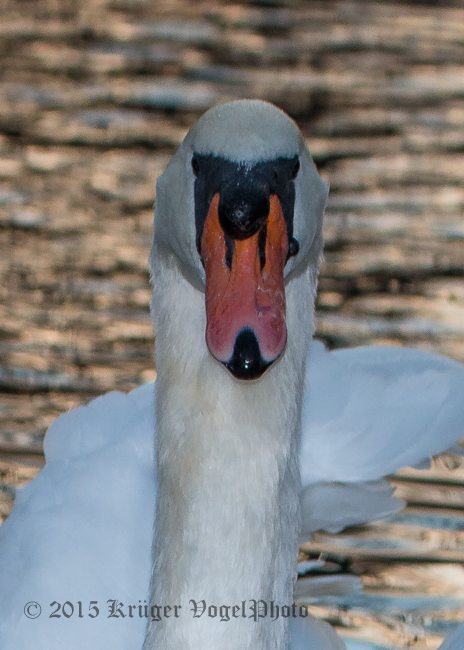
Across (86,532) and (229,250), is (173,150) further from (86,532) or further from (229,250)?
(229,250)

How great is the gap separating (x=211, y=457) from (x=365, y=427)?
1170mm

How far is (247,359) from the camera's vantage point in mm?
2127

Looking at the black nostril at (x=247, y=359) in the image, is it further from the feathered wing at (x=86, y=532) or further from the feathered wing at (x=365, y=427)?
the feathered wing at (x=365, y=427)

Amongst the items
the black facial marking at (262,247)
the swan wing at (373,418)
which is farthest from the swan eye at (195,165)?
the swan wing at (373,418)

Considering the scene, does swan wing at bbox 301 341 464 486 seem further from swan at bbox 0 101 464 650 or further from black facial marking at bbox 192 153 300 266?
black facial marking at bbox 192 153 300 266

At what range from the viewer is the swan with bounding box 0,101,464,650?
2.26 m

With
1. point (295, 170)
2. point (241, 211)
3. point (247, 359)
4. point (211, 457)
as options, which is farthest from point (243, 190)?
point (211, 457)

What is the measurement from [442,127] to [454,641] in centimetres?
554

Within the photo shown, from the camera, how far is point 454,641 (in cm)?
315

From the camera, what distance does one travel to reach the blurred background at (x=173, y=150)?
16.0 feet

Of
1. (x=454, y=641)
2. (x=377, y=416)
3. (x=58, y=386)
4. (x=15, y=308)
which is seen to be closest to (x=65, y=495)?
(x=377, y=416)

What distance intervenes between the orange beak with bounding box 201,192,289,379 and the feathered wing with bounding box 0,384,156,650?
3.99ft

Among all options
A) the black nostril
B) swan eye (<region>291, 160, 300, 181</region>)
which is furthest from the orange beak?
swan eye (<region>291, 160, 300, 181</region>)

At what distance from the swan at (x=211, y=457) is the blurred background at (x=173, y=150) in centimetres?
91
